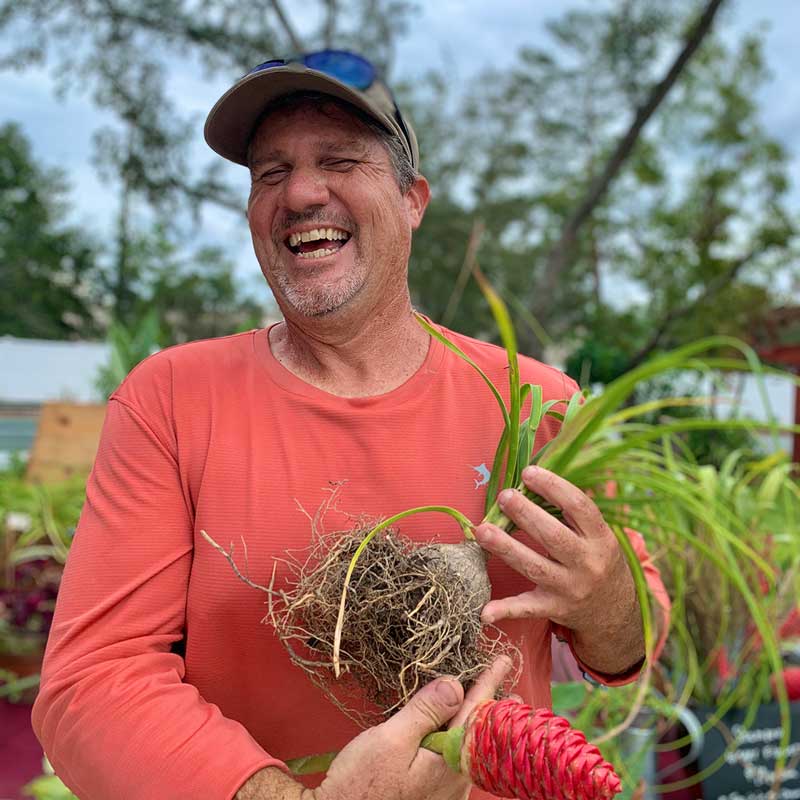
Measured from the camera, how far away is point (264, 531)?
1.24m

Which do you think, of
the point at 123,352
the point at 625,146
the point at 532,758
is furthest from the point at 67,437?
the point at 625,146

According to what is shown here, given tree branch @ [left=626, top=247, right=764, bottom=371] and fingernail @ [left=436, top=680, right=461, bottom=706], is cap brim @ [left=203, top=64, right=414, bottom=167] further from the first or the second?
tree branch @ [left=626, top=247, right=764, bottom=371]

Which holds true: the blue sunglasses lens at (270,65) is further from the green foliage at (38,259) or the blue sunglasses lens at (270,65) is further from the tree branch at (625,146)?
the green foliage at (38,259)

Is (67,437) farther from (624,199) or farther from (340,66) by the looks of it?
(624,199)

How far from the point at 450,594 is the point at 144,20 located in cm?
1017

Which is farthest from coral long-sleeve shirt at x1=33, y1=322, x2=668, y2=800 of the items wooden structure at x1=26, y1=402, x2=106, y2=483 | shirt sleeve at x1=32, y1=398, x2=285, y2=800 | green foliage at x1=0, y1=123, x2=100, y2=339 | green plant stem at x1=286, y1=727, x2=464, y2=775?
green foliage at x1=0, y1=123, x2=100, y2=339

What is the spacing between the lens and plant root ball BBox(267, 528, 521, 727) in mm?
1073

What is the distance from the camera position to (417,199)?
5.05 feet

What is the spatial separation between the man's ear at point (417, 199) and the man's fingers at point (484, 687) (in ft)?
2.67

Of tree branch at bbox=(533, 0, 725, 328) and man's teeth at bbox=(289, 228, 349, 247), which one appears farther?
tree branch at bbox=(533, 0, 725, 328)

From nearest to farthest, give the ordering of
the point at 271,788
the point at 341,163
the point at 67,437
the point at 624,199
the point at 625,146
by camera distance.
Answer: the point at 271,788
the point at 341,163
the point at 67,437
the point at 625,146
the point at 624,199

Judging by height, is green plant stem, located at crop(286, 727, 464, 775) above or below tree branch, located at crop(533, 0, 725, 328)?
below

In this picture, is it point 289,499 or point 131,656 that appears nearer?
point 131,656

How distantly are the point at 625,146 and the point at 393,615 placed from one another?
24.0ft
